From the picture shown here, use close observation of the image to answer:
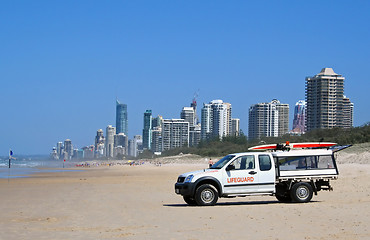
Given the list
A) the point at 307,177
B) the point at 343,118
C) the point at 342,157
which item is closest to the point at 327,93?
the point at 343,118

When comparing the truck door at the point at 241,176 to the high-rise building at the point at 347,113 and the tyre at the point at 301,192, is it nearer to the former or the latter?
the tyre at the point at 301,192

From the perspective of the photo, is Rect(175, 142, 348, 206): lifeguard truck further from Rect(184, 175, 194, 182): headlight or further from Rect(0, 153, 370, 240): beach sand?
Rect(0, 153, 370, 240): beach sand

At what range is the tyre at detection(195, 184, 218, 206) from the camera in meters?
18.3

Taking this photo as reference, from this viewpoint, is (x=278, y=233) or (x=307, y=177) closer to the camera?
(x=278, y=233)

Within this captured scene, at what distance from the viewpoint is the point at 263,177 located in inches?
746

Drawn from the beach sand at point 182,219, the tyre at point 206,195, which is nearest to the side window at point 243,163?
the tyre at point 206,195

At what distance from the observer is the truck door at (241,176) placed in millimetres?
18734

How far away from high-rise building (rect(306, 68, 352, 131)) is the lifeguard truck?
140143mm

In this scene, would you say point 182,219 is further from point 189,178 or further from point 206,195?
point 189,178

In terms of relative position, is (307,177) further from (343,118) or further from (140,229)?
(343,118)

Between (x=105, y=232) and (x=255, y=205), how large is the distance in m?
7.34

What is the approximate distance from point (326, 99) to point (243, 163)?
469 ft

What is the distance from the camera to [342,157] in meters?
46.8

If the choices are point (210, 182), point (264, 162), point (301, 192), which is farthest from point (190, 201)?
point (301, 192)
